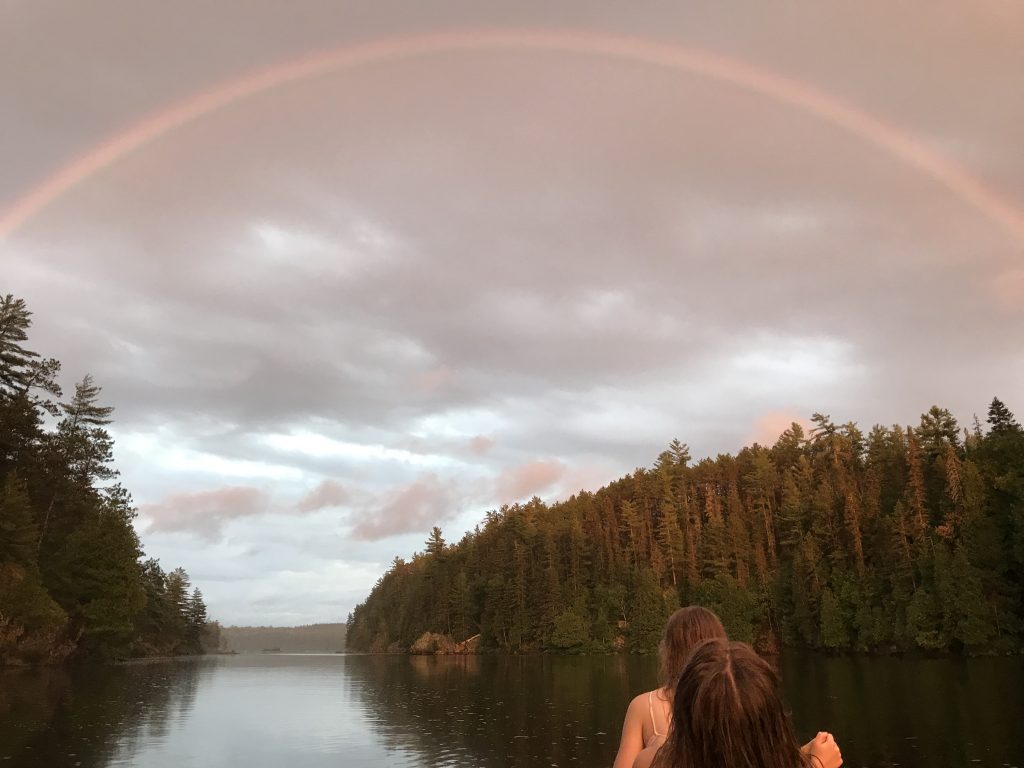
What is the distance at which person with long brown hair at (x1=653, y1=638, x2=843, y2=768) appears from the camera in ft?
9.89

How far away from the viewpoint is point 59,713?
118 ft

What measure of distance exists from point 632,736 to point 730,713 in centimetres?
189

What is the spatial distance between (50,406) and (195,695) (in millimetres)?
40233

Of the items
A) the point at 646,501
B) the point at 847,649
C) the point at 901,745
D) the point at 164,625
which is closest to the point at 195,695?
the point at 901,745

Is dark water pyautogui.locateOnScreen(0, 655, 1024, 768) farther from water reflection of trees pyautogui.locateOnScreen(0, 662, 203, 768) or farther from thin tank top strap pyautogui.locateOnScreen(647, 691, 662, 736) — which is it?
thin tank top strap pyautogui.locateOnScreen(647, 691, 662, 736)

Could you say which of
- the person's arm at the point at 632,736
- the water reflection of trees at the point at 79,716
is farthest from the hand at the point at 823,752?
the water reflection of trees at the point at 79,716

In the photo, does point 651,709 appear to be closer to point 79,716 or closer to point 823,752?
point 823,752

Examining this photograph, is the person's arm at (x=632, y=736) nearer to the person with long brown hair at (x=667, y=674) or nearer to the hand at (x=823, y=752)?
the person with long brown hair at (x=667, y=674)

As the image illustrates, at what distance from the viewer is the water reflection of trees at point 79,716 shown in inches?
992

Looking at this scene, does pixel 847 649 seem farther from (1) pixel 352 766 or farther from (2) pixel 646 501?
(1) pixel 352 766

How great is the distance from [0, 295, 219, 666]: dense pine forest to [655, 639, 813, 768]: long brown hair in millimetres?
76669

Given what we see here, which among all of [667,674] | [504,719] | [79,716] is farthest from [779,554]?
[667,674]

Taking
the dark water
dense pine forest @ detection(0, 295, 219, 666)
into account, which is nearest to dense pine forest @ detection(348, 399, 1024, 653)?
the dark water

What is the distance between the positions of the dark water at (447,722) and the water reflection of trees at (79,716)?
0.29 ft
